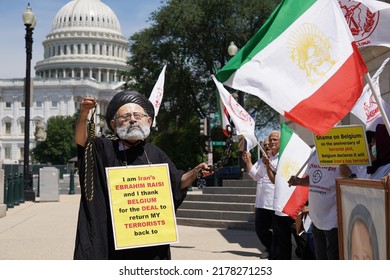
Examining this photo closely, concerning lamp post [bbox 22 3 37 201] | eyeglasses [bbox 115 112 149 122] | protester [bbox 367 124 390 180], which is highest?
lamp post [bbox 22 3 37 201]

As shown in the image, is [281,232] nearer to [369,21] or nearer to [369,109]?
[369,109]

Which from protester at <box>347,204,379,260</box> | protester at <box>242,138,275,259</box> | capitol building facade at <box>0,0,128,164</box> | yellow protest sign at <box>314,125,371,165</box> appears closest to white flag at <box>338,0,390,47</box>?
yellow protest sign at <box>314,125,371,165</box>

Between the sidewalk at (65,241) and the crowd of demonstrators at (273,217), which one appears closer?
the crowd of demonstrators at (273,217)

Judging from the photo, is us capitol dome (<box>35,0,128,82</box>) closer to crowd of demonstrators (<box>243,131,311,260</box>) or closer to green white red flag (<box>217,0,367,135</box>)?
crowd of demonstrators (<box>243,131,311,260</box>)

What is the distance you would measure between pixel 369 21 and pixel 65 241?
8557 mm

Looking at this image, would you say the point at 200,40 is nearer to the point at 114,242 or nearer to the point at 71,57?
the point at 114,242

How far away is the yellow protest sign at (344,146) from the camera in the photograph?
198 inches

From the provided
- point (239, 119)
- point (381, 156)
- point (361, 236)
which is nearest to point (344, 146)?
point (381, 156)

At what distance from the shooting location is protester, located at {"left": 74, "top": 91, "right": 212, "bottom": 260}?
457 centimetres

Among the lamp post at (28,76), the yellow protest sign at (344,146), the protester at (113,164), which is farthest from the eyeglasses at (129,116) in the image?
the lamp post at (28,76)

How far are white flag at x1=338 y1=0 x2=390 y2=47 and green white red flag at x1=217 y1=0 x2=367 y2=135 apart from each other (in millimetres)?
825

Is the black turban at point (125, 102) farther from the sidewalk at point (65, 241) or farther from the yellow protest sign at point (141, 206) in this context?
the sidewalk at point (65, 241)

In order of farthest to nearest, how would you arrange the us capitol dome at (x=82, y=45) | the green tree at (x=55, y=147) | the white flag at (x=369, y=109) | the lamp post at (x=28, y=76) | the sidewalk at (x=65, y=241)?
the us capitol dome at (x=82, y=45) < the green tree at (x=55, y=147) < the lamp post at (x=28, y=76) < the sidewalk at (x=65, y=241) < the white flag at (x=369, y=109)

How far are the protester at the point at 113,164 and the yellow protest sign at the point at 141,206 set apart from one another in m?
0.10
